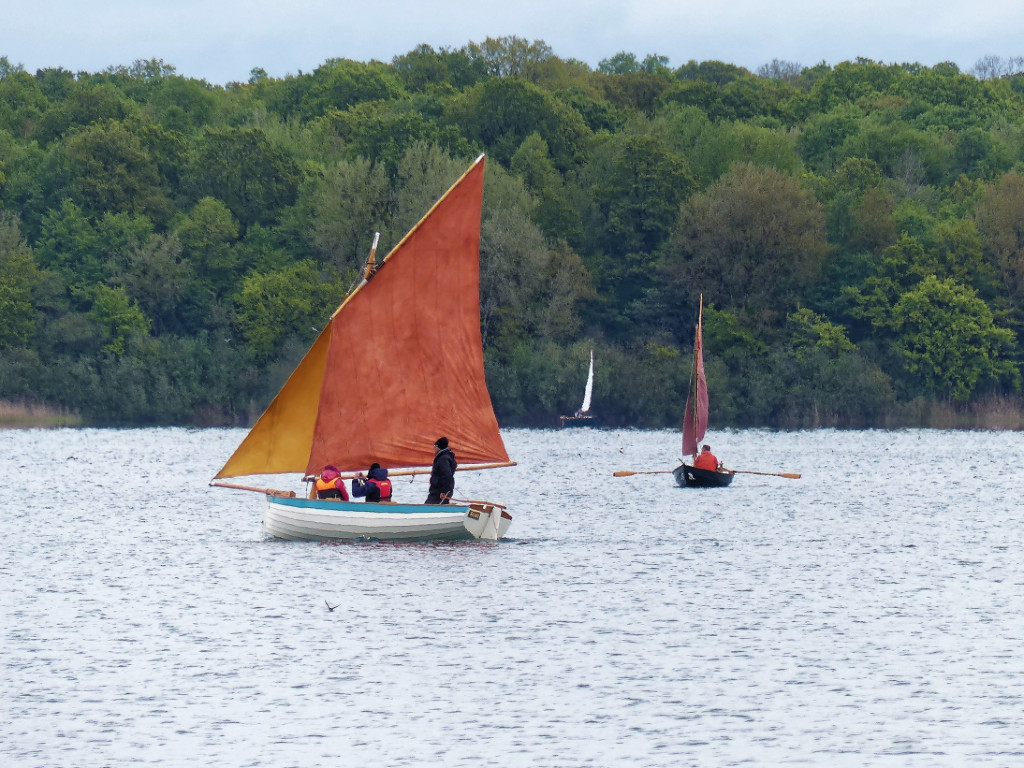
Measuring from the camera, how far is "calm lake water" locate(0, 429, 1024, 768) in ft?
74.3

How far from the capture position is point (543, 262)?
11981 centimetres

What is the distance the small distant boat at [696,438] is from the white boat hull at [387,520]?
24.4 meters

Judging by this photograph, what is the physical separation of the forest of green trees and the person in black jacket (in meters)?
76.9

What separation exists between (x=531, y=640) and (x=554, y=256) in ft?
308

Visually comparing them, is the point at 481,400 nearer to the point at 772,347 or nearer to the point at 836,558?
the point at 836,558

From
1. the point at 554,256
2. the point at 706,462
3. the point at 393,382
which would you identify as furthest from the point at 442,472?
the point at 554,256

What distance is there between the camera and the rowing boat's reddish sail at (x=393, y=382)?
40.7 m

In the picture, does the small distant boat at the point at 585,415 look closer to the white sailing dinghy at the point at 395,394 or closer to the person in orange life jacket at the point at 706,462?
the person in orange life jacket at the point at 706,462

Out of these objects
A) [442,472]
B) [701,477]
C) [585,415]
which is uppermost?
[585,415]

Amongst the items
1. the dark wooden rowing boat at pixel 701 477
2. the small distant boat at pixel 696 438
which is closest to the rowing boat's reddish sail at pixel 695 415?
the small distant boat at pixel 696 438

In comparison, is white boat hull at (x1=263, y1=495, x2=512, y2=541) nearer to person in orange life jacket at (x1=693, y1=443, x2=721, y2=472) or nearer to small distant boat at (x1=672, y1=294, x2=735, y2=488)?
person in orange life jacket at (x1=693, y1=443, x2=721, y2=472)

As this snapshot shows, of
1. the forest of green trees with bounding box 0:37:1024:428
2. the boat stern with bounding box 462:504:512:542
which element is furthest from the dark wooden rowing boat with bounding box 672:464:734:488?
the forest of green trees with bounding box 0:37:1024:428

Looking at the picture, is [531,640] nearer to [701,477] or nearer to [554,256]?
[701,477]

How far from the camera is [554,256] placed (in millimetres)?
122812
